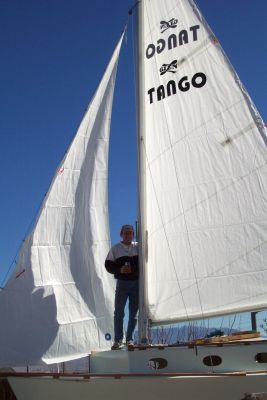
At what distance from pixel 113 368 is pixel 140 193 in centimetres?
327

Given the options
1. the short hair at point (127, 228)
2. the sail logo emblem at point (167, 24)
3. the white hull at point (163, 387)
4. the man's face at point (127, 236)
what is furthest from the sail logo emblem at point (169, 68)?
the white hull at point (163, 387)

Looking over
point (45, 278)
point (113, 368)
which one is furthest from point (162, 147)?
point (113, 368)

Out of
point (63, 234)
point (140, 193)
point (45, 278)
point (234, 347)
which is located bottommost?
point (234, 347)

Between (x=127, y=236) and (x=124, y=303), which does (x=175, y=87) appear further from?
(x=124, y=303)

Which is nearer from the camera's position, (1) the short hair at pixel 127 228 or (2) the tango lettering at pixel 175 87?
(1) the short hair at pixel 127 228

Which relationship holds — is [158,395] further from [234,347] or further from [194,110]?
[194,110]

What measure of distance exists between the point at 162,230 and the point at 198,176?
1.25 meters

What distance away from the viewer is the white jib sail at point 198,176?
9305mm

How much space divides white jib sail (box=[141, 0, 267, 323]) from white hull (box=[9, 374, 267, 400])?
242 cm

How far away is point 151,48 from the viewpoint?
36.4 ft

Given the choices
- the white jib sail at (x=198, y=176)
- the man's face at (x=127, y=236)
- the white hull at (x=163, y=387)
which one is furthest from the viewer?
the man's face at (x=127, y=236)

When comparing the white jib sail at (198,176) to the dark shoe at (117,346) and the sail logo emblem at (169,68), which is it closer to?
the sail logo emblem at (169,68)

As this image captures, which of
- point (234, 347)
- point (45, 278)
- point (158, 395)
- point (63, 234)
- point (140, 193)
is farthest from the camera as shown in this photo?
point (140, 193)

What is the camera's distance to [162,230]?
980cm
